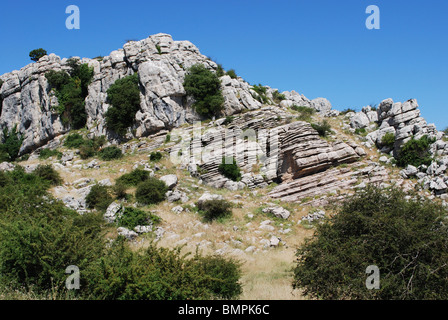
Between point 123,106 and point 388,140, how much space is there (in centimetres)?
2431

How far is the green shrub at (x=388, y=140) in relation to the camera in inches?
Answer: 932

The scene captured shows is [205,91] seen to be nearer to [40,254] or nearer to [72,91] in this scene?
[72,91]

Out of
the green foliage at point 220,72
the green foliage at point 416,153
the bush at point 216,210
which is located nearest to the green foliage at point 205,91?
the green foliage at point 220,72

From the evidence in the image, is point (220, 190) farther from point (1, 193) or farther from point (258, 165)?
point (1, 193)

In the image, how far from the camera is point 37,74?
39.3 metres

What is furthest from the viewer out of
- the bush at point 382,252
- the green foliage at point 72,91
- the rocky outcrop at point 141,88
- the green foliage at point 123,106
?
the green foliage at point 72,91

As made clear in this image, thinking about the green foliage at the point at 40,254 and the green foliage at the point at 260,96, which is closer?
the green foliage at the point at 40,254

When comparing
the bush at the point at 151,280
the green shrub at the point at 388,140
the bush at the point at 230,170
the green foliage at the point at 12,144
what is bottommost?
the bush at the point at 151,280

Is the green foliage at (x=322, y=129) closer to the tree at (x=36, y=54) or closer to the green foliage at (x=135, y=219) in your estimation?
the green foliage at (x=135, y=219)

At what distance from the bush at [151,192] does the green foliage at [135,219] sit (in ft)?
8.49

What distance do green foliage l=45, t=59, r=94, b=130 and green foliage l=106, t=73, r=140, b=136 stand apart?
6331 millimetres

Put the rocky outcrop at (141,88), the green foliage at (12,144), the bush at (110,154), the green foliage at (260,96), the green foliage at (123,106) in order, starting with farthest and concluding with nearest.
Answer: the green foliage at (12,144) < the green foliage at (260,96) < the green foliage at (123,106) < the rocky outcrop at (141,88) < the bush at (110,154)

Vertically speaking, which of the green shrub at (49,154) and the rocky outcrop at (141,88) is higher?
the rocky outcrop at (141,88)

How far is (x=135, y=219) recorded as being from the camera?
1805 cm
